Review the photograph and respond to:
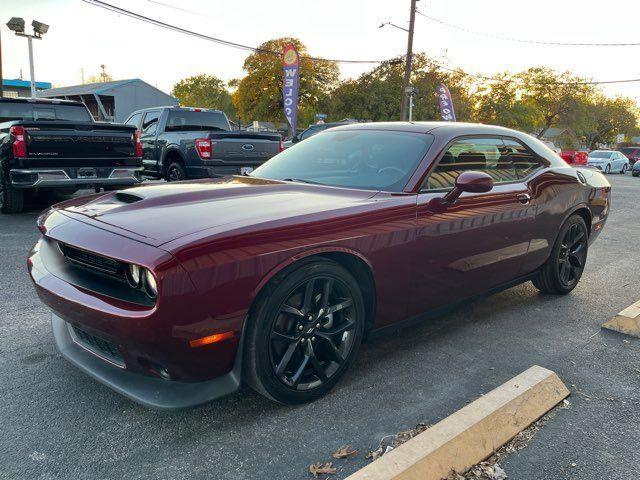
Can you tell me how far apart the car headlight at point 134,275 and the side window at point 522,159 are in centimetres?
297

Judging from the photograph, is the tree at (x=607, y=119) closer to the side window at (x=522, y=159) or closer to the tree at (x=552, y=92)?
the tree at (x=552, y=92)

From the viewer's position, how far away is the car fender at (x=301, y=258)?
7.46 feet

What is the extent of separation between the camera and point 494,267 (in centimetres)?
356

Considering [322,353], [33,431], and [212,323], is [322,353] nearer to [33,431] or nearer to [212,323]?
[212,323]

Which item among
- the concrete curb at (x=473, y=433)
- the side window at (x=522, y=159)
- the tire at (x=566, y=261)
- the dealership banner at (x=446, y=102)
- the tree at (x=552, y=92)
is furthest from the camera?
the tree at (x=552, y=92)

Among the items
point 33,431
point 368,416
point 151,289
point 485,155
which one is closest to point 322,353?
point 368,416

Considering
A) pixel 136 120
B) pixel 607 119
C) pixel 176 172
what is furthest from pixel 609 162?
pixel 607 119

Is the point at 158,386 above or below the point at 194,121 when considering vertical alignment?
below

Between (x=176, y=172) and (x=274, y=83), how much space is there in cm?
4147

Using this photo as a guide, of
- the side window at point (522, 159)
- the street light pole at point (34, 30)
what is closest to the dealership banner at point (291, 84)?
the street light pole at point (34, 30)

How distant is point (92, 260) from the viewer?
7.90ft

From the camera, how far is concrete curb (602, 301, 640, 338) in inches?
144

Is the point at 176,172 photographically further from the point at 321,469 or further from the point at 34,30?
the point at 34,30

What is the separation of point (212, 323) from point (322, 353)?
30.3 inches
